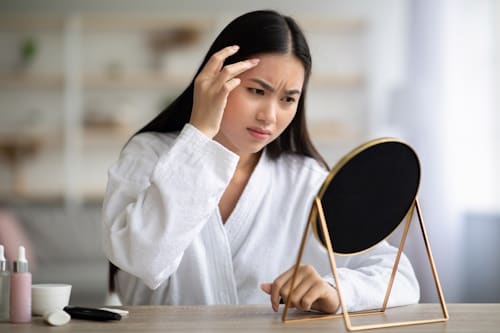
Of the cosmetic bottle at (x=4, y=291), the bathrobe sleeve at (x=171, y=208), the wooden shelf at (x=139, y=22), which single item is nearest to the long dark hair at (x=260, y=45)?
the bathrobe sleeve at (x=171, y=208)

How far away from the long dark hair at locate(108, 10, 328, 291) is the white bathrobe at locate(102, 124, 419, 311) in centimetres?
4

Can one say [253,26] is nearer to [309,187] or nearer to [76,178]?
[309,187]

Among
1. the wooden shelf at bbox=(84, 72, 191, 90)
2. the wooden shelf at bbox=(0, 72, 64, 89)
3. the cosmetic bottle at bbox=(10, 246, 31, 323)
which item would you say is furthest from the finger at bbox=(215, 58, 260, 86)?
the wooden shelf at bbox=(0, 72, 64, 89)

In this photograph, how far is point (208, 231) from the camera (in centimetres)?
163

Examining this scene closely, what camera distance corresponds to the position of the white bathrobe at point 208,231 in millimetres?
1253

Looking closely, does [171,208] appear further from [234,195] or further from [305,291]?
[234,195]

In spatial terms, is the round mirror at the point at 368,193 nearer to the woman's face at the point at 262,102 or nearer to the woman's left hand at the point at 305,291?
the woman's left hand at the point at 305,291

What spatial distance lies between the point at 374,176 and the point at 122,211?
559 mm

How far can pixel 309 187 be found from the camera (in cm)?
174

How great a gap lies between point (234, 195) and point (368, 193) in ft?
2.30

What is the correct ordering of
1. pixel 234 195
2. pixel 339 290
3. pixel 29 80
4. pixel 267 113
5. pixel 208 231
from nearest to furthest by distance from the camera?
pixel 339 290
pixel 267 113
pixel 208 231
pixel 234 195
pixel 29 80

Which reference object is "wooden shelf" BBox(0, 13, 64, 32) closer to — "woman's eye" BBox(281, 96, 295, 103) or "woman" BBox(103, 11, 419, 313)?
"woman" BBox(103, 11, 419, 313)

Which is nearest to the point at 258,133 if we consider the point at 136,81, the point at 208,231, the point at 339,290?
the point at 208,231

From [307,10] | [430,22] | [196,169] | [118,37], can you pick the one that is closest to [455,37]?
[430,22]
